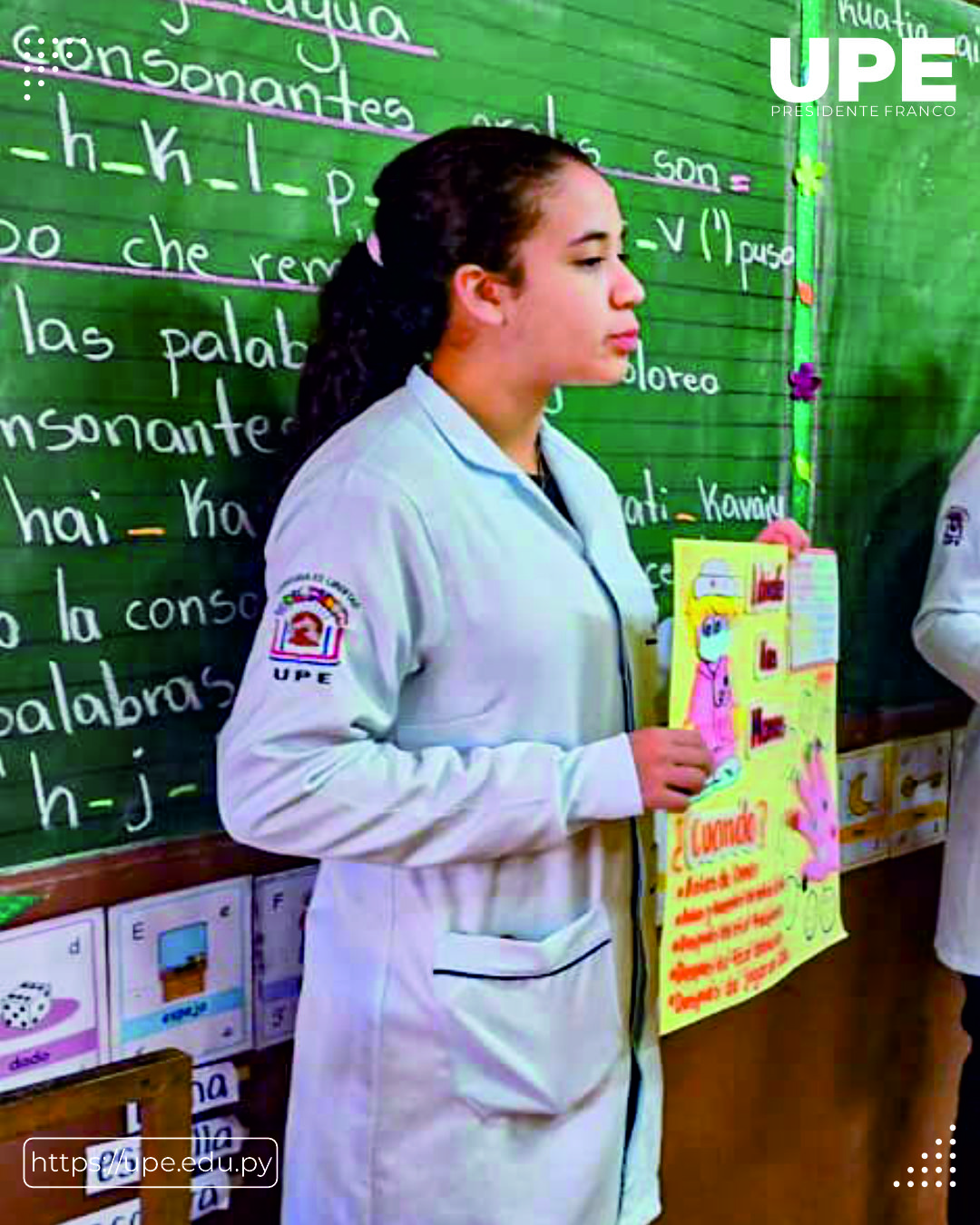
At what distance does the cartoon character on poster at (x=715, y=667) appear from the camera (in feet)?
4.50

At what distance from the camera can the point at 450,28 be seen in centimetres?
156

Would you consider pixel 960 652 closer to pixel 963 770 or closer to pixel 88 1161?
pixel 963 770

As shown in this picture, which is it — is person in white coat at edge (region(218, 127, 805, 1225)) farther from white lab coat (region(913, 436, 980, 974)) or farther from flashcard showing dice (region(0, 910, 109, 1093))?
white lab coat (region(913, 436, 980, 974))

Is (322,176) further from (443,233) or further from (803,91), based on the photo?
(803,91)

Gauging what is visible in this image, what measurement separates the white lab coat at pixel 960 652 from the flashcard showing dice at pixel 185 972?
111 centimetres

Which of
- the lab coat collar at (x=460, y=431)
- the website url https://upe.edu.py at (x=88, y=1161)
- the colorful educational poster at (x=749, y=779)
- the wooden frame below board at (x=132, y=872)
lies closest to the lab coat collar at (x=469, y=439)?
the lab coat collar at (x=460, y=431)

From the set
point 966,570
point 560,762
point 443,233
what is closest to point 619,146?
point 443,233

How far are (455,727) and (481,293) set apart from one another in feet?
1.31

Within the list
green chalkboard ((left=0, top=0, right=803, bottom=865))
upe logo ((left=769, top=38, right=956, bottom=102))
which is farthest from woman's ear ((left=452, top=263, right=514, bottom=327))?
upe logo ((left=769, top=38, right=956, bottom=102))

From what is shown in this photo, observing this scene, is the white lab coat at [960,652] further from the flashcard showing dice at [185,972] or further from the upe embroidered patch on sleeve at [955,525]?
the flashcard showing dice at [185,972]

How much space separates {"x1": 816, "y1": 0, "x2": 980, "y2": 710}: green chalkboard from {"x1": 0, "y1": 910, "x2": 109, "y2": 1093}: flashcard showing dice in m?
1.30

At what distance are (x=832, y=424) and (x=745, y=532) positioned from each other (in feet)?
0.88

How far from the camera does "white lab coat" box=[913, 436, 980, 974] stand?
201 cm

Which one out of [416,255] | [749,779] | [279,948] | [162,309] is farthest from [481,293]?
[279,948]
